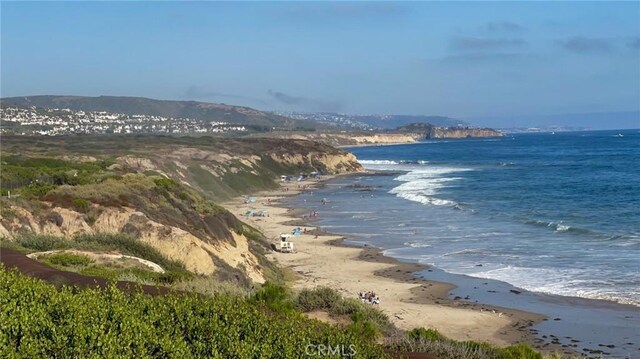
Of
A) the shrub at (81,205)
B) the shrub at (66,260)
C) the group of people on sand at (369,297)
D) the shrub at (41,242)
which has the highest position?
the shrub at (81,205)

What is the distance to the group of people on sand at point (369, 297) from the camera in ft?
83.7

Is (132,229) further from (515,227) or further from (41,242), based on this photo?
(515,227)

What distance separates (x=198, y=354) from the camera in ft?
26.9

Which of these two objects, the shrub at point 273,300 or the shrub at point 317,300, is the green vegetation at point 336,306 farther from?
the shrub at point 273,300

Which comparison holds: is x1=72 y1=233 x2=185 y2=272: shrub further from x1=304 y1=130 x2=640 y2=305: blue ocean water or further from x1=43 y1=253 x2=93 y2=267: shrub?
x1=304 y1=130 x2=640 y2=305: blue ocean water

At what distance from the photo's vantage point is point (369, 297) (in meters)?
26.2

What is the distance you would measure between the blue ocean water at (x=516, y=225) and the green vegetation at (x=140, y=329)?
1937 cm

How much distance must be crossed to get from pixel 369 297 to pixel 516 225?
2226 centimetres

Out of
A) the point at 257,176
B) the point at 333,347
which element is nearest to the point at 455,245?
the point at 333,347

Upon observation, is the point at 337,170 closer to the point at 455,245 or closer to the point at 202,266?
the point at 455,245

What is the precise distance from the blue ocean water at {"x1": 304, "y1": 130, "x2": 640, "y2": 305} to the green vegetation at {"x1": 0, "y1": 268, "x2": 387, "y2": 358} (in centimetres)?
1937

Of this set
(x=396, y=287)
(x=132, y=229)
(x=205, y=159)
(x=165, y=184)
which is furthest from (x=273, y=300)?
(x=205, y=159)

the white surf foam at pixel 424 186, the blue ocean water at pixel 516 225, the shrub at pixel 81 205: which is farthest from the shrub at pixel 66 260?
the white surf foam at pixel 424 186

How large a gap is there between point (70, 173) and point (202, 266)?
54.4 feet
